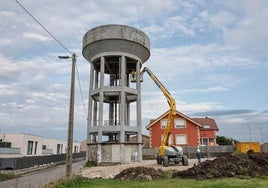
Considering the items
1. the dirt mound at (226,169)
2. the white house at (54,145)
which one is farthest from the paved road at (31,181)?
the white house at (54,145)

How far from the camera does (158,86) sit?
2656 cm

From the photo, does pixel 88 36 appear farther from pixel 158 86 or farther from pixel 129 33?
pixel 158 86

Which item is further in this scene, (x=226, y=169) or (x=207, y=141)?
(x=207, y=141)

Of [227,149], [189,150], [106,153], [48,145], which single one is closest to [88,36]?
[106,153]

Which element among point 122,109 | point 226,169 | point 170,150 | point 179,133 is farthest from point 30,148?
point 226,169

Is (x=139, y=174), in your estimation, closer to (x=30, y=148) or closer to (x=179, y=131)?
(x=179, y=131)

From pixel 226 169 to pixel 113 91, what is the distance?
52.7 feet

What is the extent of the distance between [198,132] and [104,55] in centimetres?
1914

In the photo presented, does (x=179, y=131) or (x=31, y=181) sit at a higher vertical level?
(x=179, y=131)

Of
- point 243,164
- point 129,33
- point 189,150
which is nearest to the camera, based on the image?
point 243,164

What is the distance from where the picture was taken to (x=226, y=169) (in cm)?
1509

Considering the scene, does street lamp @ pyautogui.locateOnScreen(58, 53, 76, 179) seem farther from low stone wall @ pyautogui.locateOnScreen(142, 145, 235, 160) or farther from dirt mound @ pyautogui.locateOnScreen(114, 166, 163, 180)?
low stone wall @ pyautogui.locateOnScreen(142, 145, 235, 160)

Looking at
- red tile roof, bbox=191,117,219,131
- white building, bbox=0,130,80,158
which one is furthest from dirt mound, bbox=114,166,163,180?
red tile roof, bbox=191,117,219,131

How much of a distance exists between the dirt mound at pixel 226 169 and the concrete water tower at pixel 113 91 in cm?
1231
